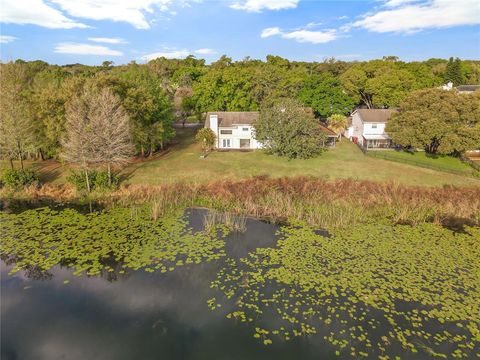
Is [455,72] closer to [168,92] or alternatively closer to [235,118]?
[235,118]

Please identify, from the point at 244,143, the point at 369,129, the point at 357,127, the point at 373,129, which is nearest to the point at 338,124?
the point at 357,127

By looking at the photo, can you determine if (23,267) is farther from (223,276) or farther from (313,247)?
(313,247)

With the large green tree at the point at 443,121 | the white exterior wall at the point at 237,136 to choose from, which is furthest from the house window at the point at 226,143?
the large green tree at the point at 443,121

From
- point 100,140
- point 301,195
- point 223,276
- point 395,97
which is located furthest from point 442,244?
point 395,97

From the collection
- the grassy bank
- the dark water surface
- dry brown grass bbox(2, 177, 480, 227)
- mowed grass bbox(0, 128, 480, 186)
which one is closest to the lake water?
the dark water surface

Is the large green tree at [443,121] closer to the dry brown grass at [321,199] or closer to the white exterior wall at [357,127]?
the dry brown grass at [321,199]

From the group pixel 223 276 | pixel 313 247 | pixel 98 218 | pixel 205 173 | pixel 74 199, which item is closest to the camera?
pixel 223 276
